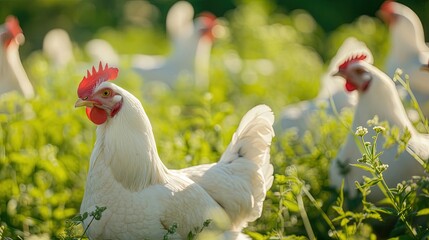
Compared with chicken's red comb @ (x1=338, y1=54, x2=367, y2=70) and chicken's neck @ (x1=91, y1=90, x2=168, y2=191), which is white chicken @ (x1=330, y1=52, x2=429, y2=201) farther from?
chicken's neck @ (x1=91, y1=90, x2=168, y2=191)

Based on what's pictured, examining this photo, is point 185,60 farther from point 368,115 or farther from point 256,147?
point 256,147

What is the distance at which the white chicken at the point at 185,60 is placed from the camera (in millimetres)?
7551

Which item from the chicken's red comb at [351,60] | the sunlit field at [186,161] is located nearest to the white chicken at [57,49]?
the sunlit field at [186,161]

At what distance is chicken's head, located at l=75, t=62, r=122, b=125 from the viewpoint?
10.3 feet

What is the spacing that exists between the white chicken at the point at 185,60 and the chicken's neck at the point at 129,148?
13.2ft

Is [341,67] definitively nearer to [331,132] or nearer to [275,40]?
[331,132]

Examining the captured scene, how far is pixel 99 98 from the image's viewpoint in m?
3.15

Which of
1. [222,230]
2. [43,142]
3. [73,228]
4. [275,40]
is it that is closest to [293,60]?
[275,40]

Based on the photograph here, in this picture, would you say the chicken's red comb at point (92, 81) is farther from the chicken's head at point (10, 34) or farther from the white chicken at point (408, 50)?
the chicken's head at point (10, 34)

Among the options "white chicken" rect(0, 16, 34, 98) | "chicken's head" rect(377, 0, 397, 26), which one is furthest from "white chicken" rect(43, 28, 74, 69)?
"chicken's head" rect(377, 0, 397, 26)

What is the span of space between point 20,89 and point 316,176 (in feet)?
7.78

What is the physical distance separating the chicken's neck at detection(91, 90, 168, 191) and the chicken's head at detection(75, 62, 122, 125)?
3cm

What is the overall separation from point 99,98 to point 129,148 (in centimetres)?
24

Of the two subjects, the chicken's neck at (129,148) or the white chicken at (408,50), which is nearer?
the chicken's neck at (129,148)
